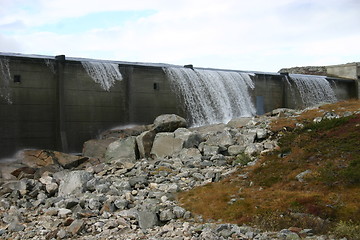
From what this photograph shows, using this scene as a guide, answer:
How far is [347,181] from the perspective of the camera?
48.5 ft

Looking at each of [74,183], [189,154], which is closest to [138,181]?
[74,183]

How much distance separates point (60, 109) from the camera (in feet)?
88.2

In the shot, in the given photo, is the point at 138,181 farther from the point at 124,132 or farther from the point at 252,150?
the point at 124,132

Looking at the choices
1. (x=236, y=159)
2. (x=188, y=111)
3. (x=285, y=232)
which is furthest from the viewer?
(x=188, y=111)

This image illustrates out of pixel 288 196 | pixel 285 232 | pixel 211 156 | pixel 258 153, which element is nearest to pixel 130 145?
pixel 211 156

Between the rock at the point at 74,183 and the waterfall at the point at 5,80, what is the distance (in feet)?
33.8

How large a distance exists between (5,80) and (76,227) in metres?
16.0

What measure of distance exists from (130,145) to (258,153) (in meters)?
6.80

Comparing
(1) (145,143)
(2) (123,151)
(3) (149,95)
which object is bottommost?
(2) (123,151)

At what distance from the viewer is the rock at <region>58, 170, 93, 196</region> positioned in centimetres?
1667

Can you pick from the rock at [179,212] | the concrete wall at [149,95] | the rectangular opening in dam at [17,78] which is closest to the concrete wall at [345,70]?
the concrete wall at [149,95]

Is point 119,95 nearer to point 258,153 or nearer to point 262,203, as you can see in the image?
point 258,153

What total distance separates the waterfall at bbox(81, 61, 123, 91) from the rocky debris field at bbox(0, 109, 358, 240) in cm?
337

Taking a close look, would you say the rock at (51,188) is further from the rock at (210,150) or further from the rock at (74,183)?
the rock at (210,150)
